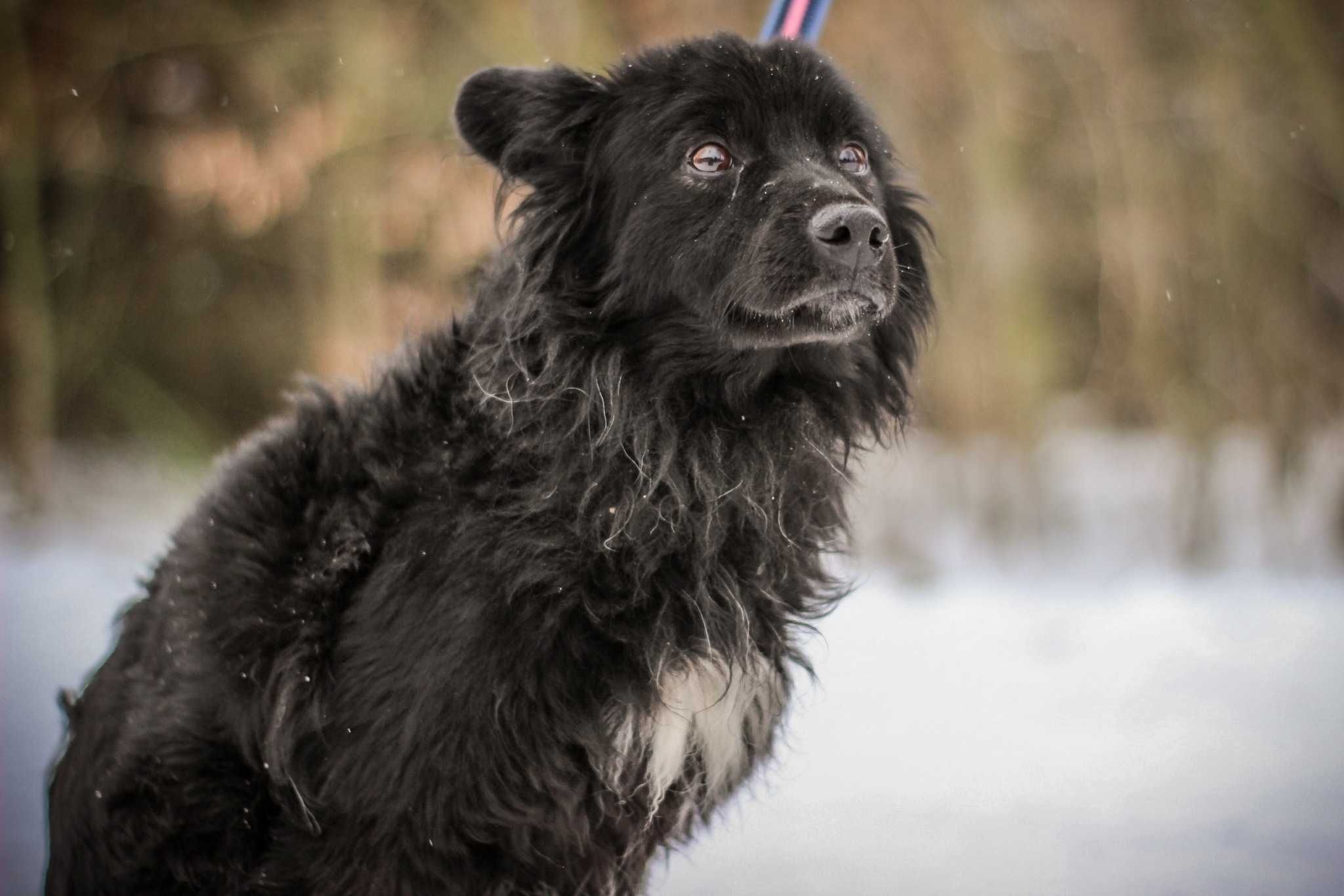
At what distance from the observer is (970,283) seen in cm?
795

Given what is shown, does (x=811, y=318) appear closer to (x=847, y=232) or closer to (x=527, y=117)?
(x=847, y=232)

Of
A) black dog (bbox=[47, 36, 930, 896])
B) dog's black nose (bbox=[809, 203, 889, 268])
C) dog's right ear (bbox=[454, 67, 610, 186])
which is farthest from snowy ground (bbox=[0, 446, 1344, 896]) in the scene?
dog's right ear (bbox=[454, 67, 610, 186])

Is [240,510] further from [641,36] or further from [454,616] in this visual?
[641,36]

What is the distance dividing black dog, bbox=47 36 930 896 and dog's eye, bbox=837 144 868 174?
1 cm

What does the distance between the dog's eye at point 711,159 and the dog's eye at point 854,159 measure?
0.33 m

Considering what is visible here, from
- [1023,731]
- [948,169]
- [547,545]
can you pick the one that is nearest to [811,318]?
[547,545]

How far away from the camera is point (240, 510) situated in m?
2.74

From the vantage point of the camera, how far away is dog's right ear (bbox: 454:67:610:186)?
284 cm

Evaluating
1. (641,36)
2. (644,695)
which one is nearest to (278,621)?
(644,695)

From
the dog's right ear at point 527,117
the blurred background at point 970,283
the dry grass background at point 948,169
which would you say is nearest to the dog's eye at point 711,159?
the dog's right ear at point 527,117

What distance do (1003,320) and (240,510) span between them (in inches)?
246

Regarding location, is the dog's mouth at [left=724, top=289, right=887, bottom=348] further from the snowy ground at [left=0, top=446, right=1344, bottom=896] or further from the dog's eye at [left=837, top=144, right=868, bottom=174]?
the snowy ground at [left=0, top=446, right=1344, bottom=896]

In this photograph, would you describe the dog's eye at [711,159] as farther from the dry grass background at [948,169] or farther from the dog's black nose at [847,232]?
the dry grass background at [948,169]

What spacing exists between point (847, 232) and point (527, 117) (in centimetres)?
90
